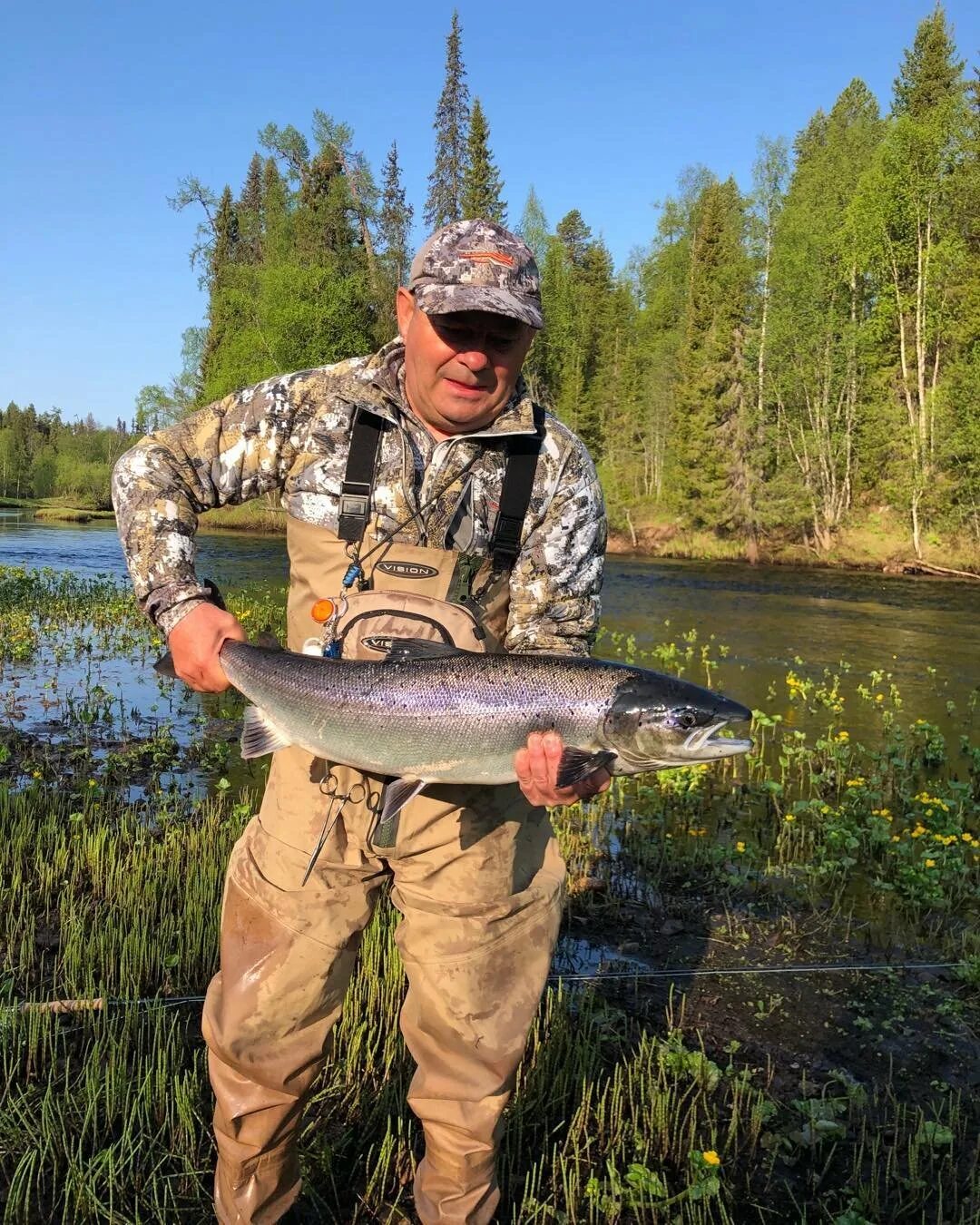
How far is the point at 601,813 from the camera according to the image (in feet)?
25.7

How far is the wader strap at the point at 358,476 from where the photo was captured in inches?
121

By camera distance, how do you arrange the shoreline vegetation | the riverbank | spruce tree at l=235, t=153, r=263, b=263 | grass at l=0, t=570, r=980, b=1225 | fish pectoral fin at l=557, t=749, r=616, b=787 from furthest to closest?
spruce tree at l=235, t=153, r=263, b=263
the shoreline vegetation
the riverbank
grass at l=0, t=570, r=980, b=1225
fish pectoral fin at l=557, t=749, r=616, b=787

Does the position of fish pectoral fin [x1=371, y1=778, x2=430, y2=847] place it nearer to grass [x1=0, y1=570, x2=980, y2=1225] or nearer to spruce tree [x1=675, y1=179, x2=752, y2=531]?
grass [x1=0, y1=570, x2=980, y2=1225]

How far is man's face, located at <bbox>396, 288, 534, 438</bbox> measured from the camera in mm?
3053

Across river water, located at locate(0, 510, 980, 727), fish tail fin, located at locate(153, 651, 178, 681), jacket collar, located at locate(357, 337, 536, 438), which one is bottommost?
river water, located at locate(0, 510, 980, 727)

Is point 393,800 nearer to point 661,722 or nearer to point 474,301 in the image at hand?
point 661,722

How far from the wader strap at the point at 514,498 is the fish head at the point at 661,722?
0.65 m

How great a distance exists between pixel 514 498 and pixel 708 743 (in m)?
1.07

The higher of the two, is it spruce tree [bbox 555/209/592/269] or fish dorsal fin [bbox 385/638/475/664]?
spruce tree [bbox 555/209/592/269]

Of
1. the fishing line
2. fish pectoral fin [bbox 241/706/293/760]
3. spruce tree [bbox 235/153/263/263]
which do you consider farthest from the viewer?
spruce tree [bbox 235/153/263/263]

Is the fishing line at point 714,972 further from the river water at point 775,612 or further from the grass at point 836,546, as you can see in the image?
the grass at point 836,546

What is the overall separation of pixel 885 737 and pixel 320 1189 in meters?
8.99

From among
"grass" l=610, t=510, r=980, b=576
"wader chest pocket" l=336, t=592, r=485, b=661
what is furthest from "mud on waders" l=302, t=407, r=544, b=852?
"grass" l=610, t=510, r=980, b=576

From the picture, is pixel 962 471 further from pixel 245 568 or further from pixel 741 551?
pixel 245 568
